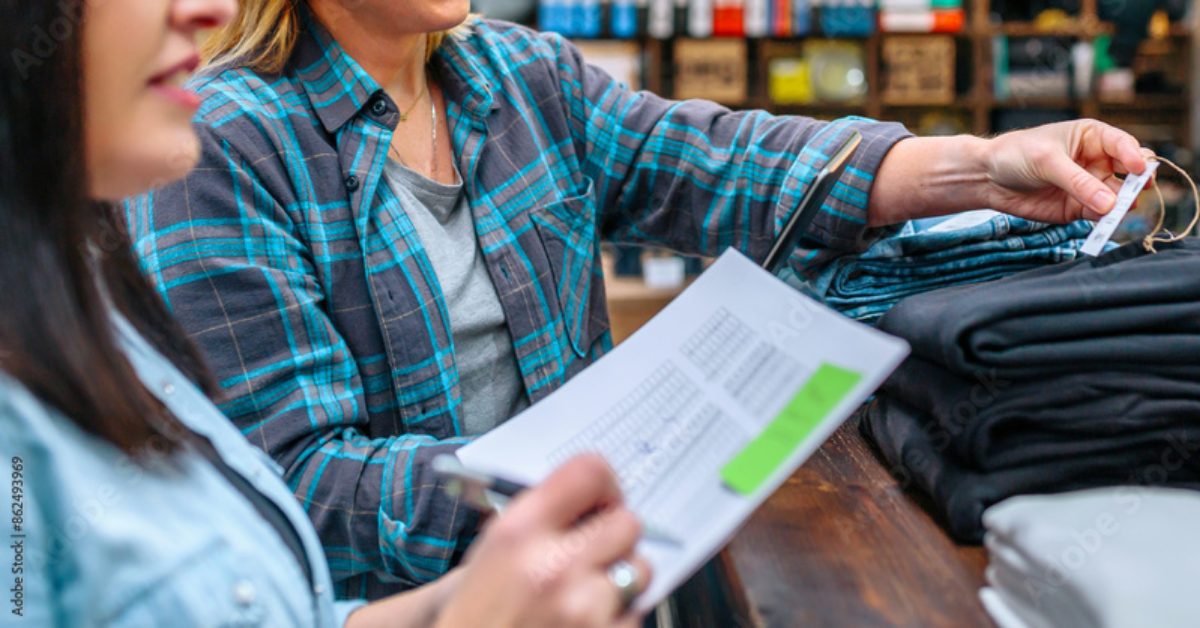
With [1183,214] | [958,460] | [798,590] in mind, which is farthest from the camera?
[1183,214]

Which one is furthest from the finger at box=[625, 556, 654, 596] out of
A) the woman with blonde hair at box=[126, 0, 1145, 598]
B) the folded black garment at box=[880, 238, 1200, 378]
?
the woman with blonde hair at box=[126, 0, 1145, 598]

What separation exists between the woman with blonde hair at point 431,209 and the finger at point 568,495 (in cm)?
51

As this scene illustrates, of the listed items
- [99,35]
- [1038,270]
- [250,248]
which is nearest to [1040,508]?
[1038,270]

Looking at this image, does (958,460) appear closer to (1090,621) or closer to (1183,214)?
(1090,621)

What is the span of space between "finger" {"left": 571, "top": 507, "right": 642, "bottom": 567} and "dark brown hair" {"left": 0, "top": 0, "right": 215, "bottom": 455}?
329 mm

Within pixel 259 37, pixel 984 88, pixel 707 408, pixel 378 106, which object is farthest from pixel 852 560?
pixel 984 88

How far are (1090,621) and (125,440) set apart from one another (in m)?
0.64

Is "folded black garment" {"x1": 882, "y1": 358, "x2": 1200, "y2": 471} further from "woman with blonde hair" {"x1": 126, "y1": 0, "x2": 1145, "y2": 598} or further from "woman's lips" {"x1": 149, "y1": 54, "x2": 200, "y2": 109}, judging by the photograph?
"woman's lips" {"x1": 149, "y1": 54, "x2": 200, "y2": 109}

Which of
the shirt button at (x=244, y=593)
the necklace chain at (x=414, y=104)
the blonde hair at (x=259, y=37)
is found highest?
the blonde hair at (x=259, y=37)

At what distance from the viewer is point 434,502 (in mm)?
1109

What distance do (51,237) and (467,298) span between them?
2.29ft

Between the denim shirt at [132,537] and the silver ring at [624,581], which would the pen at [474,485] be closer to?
the silver ring at [624,581]

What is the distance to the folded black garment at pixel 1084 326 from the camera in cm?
85

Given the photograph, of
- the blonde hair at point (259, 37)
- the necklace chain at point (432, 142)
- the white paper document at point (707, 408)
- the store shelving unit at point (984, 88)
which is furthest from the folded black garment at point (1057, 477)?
the store shelving unit at point (984, 88)
